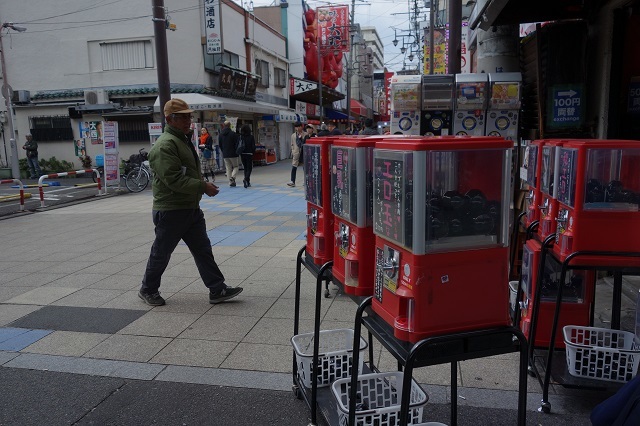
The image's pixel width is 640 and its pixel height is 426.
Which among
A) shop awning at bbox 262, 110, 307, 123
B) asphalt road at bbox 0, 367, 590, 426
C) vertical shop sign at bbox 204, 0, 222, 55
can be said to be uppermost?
vertical shop sign at bbox 204, 0, 222, 55

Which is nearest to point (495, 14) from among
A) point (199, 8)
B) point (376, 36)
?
point (199, 8)

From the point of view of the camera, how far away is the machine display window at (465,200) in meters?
2.11

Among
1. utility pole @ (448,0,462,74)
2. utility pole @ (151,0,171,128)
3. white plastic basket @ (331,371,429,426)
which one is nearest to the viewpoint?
white plastic basket @ (331,371,429,426)

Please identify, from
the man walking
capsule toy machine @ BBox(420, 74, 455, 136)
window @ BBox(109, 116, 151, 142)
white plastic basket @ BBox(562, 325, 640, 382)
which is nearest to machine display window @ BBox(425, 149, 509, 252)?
white plastic basket @ BBox(562, 325, 640, 382)

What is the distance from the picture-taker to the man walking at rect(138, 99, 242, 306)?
4.84 metres

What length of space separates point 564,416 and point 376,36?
109m

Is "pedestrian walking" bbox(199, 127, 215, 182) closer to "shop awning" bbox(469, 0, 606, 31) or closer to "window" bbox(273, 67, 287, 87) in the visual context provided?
"window" bbox(273, 67, 287, 87)

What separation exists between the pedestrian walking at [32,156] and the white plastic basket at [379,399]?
21.6 metres

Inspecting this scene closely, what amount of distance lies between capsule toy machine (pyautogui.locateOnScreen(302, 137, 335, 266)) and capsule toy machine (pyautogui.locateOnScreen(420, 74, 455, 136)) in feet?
Answer: 9.37

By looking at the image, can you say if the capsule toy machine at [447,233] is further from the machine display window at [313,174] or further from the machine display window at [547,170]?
the machine display window at [547,170]

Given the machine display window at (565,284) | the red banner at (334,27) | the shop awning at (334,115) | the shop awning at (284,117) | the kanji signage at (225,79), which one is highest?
the red banner at (334,27)

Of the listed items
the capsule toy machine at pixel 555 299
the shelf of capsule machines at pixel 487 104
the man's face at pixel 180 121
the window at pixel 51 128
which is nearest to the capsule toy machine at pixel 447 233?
the capsule toy machine at pixel 555 299

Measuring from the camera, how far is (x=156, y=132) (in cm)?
1524

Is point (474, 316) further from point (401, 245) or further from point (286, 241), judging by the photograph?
point (286, 241)
